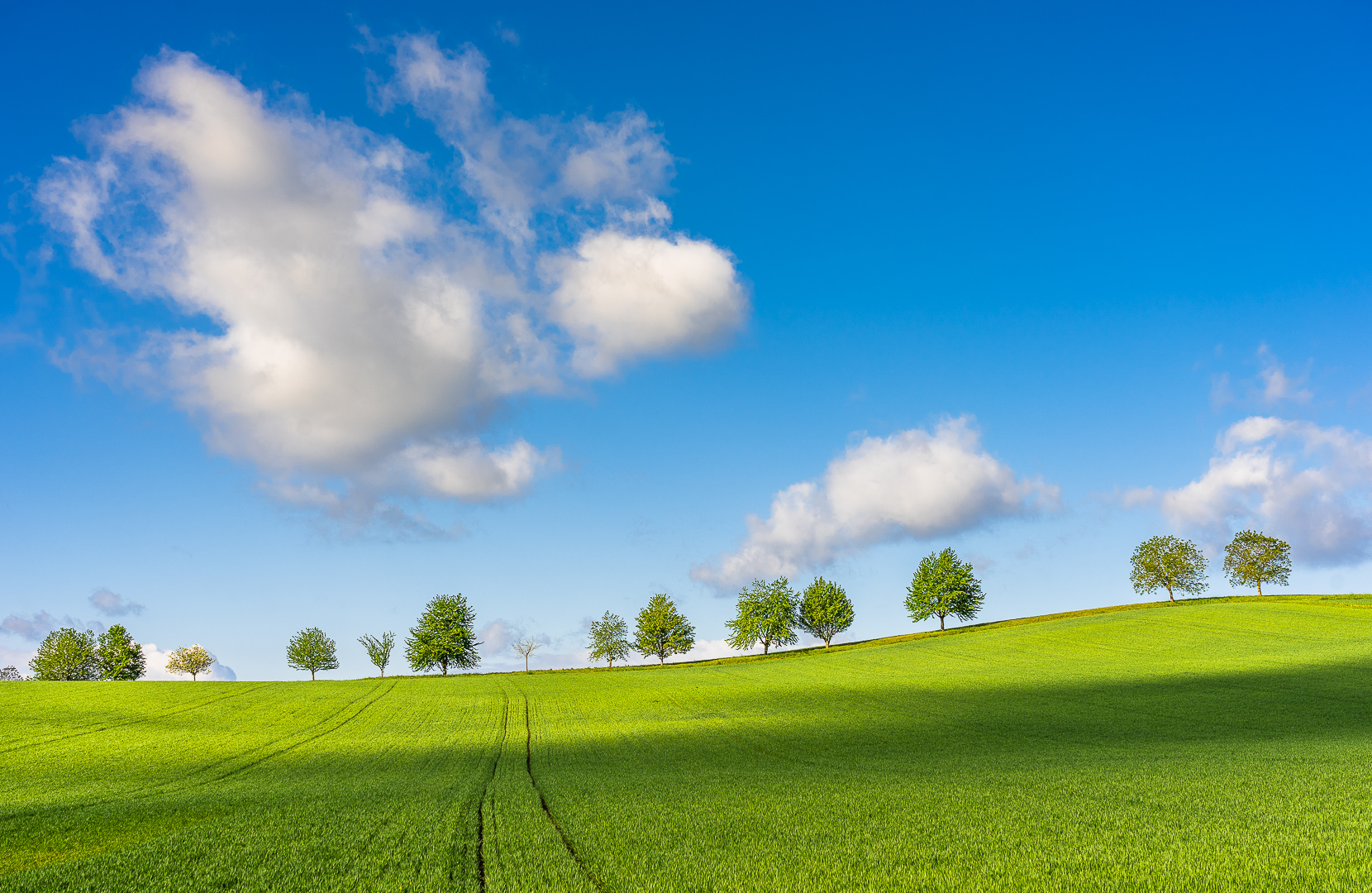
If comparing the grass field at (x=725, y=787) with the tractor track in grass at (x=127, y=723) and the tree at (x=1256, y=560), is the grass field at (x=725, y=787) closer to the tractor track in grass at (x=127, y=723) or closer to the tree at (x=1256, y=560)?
the tractor track in grass at (x=127, y=723)

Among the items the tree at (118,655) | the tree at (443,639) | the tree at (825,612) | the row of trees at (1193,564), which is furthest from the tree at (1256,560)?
the tree at (118,655)

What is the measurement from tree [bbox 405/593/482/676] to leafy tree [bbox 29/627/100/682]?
171 feet

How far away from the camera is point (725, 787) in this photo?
1655 cm

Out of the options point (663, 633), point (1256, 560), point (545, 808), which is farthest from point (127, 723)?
point (1256, 560)

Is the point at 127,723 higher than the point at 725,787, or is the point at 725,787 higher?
the point at 725,787

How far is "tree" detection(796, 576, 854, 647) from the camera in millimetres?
104438

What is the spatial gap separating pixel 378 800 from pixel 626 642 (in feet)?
331

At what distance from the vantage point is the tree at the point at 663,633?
10594 centimetres

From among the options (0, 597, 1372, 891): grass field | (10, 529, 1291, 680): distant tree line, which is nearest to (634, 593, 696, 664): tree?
(10, 529, 1291, 680): distant tree line

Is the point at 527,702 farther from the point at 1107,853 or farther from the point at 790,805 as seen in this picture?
the point at 1107,853

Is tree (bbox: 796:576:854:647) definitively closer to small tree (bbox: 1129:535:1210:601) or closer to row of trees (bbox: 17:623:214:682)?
small tree (bbox: 1129:535:1210:601)

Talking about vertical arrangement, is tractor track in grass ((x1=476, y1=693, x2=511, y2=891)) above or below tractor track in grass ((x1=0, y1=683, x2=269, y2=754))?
above

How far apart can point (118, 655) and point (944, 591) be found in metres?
122

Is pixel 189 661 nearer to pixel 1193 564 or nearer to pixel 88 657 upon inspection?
pixel 88 657
